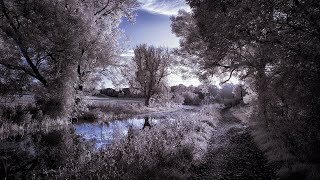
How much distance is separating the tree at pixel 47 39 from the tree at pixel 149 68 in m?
24.3

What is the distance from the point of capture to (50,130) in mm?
19734

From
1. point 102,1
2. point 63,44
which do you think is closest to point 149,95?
point 102,1

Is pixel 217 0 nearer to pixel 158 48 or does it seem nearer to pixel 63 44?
pixel 63 44

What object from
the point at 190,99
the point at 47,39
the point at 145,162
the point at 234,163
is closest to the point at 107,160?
the point at 145,162

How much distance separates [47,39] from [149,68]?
2797cm

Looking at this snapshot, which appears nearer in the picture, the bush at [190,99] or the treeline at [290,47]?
the treeline at [290,47]

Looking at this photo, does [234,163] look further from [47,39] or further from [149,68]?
[149,68]

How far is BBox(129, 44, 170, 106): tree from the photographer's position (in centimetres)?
4931

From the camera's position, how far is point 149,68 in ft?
162

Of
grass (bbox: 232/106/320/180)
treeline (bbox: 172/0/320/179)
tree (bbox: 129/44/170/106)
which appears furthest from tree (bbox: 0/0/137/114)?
tree (bbox: 129/44/170/106)

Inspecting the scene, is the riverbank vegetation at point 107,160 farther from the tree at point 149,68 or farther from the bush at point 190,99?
the bush at point 190,99

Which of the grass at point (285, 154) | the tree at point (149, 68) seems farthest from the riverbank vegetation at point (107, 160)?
the tree at point (149, 68)

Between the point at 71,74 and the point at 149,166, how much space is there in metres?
15.1

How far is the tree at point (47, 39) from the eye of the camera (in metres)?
21.3
